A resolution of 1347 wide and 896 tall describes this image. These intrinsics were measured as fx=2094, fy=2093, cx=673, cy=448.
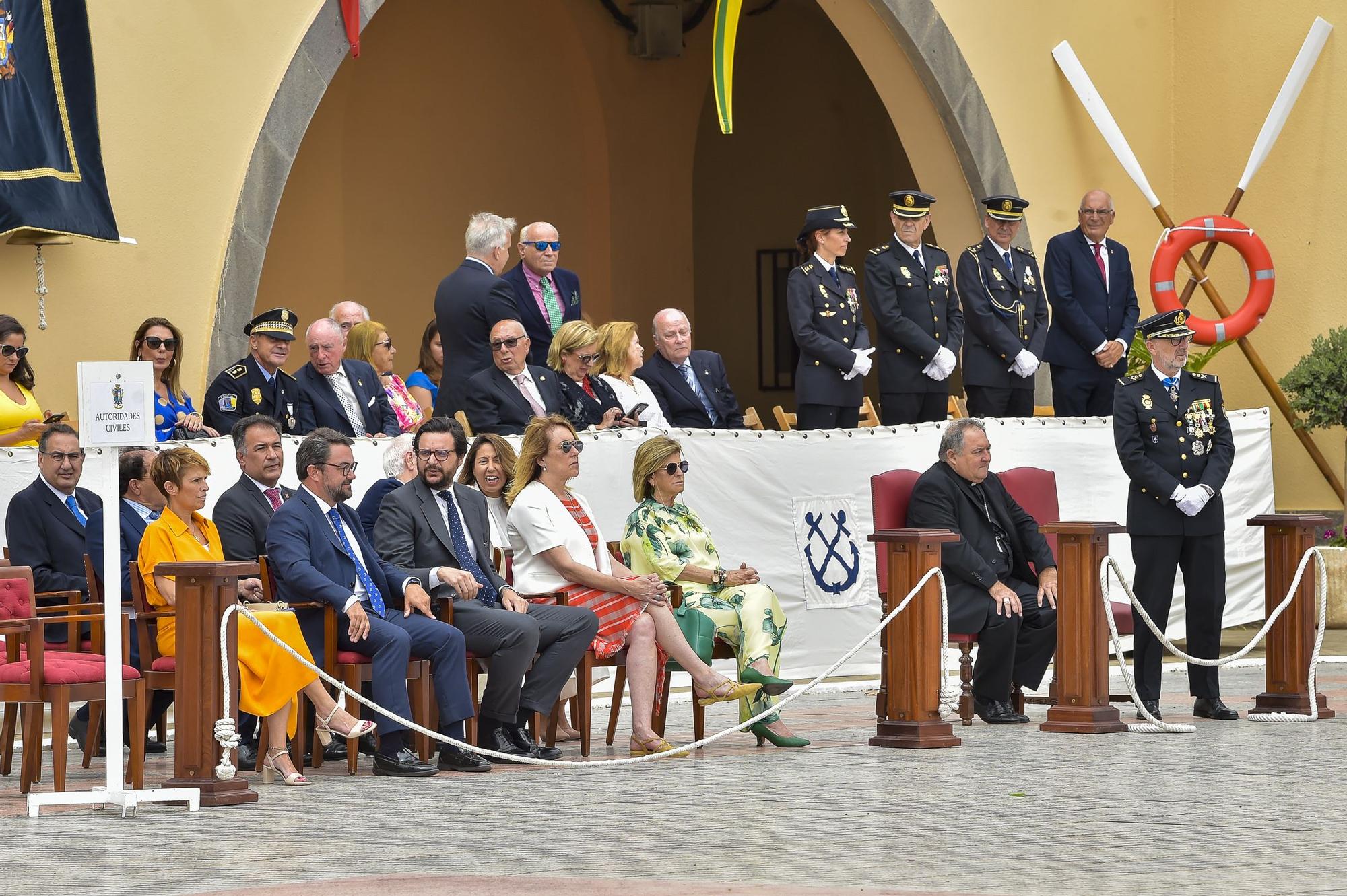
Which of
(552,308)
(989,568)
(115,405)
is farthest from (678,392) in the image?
(115,405)

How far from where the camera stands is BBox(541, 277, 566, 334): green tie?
10000 mm

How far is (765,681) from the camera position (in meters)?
7.66

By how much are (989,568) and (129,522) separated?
3.27 m

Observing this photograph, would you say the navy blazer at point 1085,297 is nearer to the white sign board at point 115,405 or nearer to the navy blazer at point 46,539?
the navy blazer at point 46,539

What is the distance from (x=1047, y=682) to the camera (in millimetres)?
10102

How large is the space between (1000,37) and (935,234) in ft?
4.40

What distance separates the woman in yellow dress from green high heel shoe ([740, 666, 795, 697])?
4.83 feet

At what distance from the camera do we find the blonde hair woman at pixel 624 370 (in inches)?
385

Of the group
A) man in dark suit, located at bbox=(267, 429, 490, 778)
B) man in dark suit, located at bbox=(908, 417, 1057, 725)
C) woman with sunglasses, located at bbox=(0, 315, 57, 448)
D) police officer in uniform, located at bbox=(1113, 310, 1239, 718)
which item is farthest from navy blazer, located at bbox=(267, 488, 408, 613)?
police officer in uniform, located at bbox=(1113, 310, 1239, 718)

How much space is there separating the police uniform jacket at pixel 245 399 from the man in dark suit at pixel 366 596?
1.60 metres

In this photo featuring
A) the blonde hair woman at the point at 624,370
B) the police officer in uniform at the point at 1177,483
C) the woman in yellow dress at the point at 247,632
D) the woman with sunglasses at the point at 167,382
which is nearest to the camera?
the woman in yellow dress at the point at 247,632

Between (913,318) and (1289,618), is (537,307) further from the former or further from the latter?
(1289,618)

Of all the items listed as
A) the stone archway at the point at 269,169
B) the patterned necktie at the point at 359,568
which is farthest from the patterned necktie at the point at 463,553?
the stone archway at the point at 269,169

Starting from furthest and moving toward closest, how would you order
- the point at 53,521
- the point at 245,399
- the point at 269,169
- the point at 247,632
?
1. the point at 269,169
2. the point at 245,399
3. the point at 53,521
4. the point at 247,632
